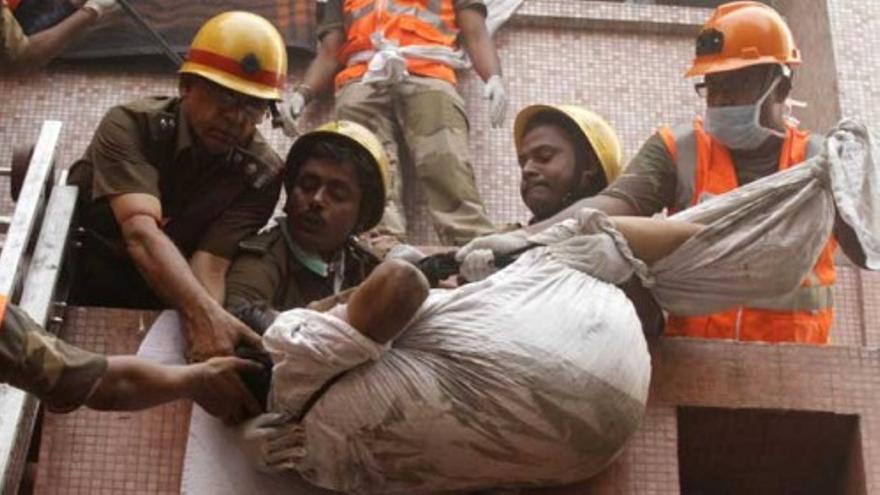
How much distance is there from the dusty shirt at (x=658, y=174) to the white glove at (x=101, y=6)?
3043 mm

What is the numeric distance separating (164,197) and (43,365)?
131 centimetres

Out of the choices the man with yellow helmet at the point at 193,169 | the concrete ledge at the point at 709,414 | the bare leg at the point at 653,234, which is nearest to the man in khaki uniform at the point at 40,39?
the man with yellow helmet at the point at 193,169

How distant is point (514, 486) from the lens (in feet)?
15.8

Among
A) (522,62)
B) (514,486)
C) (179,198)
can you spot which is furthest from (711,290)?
(522,62)

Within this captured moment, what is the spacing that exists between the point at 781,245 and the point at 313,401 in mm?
1499

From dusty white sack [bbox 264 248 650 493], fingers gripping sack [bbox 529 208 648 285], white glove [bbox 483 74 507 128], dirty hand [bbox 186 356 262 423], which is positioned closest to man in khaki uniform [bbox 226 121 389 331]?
dirty hand [bbox 186 356 262 423]

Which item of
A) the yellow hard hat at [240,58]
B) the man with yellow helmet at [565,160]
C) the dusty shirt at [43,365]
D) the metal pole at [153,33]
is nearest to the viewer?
the dusty shirt at [43,365]

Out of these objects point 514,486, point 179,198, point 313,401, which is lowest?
point 514,486

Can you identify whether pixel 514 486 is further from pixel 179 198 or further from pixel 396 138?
pixel 396 138

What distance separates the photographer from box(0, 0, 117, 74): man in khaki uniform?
24.7 ft

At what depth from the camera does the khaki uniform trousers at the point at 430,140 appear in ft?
22.3

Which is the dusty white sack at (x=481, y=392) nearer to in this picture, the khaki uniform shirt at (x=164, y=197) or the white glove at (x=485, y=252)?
the white glove at (x=485, y=252)

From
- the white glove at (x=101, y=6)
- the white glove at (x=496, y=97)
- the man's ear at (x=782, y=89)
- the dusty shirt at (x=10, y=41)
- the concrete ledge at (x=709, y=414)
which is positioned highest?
the white glove at (x=101, y=6)

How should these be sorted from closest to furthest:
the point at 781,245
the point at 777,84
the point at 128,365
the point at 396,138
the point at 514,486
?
the point at 128,365 < the point at 514,486 < the point at 781,245 < the point at 777,84 < the point at 396,138
